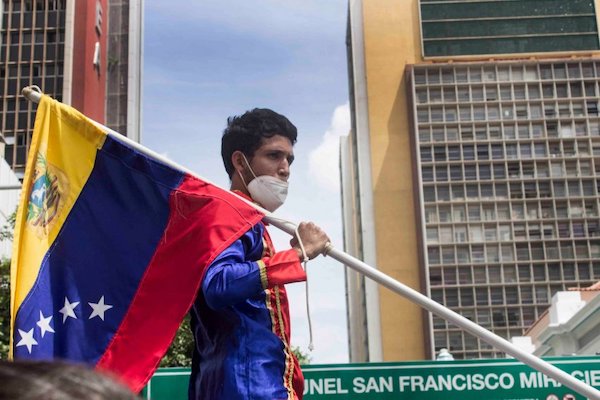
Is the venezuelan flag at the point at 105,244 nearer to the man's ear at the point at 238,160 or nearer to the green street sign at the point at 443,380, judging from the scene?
the man's ear at the point at 238,160

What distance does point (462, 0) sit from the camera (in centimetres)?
9000

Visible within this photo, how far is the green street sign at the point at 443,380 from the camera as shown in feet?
23.3

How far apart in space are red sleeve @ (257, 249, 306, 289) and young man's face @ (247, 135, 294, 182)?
566 mm

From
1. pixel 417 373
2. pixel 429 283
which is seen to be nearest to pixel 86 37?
pixel 429 283

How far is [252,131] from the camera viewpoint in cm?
410

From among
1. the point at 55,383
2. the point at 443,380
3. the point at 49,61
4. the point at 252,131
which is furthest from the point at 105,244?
the point at 49,61

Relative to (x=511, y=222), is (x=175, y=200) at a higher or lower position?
lower

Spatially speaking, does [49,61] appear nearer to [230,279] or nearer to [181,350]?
[181,350]

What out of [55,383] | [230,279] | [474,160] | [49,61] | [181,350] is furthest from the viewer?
[474,160]

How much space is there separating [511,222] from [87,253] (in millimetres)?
79288

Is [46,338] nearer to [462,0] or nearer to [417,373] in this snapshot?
[417,373]

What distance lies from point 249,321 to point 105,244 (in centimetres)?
79

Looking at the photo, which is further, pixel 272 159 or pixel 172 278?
pixel 272 159

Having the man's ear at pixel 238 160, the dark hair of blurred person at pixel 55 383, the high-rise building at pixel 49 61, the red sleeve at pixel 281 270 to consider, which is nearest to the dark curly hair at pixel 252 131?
the man's ear at pixel 238 160
